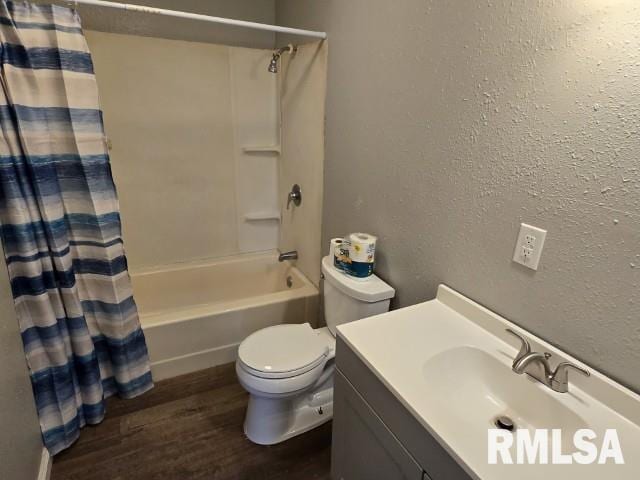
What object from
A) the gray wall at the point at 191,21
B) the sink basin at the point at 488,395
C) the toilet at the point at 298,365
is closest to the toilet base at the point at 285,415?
the toilet at the point at 298,365

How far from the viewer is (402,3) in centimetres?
133

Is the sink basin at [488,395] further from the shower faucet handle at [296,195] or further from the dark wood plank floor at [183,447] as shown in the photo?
the shower faucet handle at [296,195]

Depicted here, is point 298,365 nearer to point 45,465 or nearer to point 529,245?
point 529,245

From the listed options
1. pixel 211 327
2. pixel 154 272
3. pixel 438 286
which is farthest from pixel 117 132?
pixel 438 286

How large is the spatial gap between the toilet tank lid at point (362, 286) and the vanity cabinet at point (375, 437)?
1.13ft

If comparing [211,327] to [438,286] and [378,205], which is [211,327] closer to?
Answer: [378,205]

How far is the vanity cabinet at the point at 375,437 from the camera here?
0.84 metres

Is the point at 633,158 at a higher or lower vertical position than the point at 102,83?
lower

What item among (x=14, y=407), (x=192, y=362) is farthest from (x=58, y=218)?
(x=192, y=362)

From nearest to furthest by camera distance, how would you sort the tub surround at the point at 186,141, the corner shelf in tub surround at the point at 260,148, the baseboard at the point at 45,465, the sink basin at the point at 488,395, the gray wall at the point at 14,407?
the sink basin at the point at 488,395
the gray wall at the point at 14,407
the baseboard at the point at 45,465
the tub surround at the point at 186,141
the corner shelf in tub surround at the point at 260,148

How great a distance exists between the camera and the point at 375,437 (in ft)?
3.46

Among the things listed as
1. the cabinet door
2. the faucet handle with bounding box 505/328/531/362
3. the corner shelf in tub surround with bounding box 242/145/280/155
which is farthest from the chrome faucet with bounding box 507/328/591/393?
the corner shelf in tub surround with bounding box 242/145/280/155

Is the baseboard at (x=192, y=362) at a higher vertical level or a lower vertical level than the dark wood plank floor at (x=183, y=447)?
higher

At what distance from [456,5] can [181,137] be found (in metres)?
1.81
